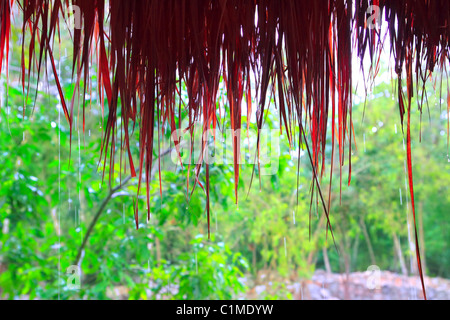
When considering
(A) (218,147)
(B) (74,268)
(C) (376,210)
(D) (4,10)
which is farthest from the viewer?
(C) (376,210)

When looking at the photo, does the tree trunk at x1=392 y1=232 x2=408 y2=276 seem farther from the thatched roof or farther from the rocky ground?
the thatched roof

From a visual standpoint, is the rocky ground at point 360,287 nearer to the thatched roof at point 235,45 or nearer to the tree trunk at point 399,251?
the tree trunk at point 399,251

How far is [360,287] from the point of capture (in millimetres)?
2873

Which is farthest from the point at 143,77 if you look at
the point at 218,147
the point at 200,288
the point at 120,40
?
the point at 200,288

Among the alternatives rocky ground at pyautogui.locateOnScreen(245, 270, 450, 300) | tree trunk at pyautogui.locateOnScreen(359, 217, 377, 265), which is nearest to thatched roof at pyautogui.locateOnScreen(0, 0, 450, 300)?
rocky ground at pyautogui.locateOnScreen(245, 270, 450, 300)

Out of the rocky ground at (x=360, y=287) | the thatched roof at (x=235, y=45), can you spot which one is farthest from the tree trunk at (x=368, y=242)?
the thatched roof at (x=235, y=45)

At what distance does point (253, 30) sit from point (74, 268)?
1.59 m

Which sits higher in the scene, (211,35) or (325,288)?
(211,35)

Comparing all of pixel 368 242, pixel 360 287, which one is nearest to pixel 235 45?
pixel 360 287

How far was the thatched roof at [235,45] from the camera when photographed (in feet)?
1.54

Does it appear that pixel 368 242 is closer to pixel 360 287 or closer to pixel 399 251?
pixel 399 251

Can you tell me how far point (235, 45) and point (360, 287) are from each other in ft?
8.85

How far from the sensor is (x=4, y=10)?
0.55m
